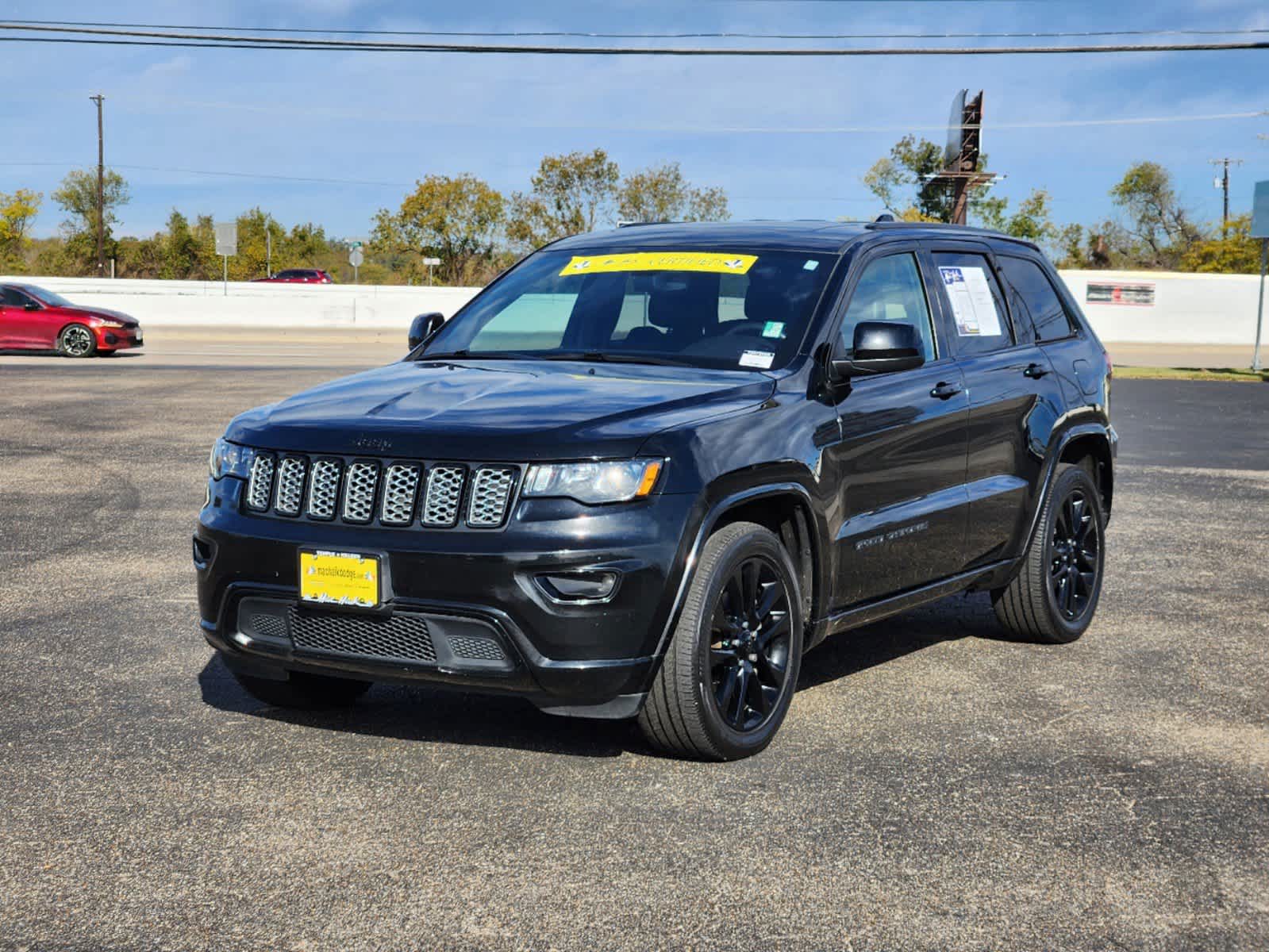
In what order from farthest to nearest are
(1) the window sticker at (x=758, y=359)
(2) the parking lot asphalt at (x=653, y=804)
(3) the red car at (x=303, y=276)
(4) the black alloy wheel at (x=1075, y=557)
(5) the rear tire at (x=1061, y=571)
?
(3) the red car at (x=303, y=276) < (4) the black alloy wheel at (x=1075, y=557) < (5) the rear tire at (x=1061, y=571) < (1) the window sticker at (x=758, y=359) < (2) the parking lot asphalt at (x=653, y=804)

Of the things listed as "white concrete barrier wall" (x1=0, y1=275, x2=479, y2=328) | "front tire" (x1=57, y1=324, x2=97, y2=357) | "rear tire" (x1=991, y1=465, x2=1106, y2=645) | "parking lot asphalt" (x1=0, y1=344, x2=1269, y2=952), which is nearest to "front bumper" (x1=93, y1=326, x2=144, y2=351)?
"front tire" (x1=57, y1=324, x2=97, y2=357)

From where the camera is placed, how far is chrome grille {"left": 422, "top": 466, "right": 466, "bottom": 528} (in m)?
4.51

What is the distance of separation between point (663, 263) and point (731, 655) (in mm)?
1799

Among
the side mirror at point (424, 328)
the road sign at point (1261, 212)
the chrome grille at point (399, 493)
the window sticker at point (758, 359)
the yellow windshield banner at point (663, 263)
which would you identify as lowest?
the chrome grille at point (399, 493)

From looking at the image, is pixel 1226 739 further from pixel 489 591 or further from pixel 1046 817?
pixel 489 591

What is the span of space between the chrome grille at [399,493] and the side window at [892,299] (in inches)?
73.2

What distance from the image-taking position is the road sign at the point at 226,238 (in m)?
49.6

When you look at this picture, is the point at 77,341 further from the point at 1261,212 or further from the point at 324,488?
the point at 324,488

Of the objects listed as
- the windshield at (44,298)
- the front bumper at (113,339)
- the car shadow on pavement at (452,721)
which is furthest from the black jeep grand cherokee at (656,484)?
the windshield at (44,298)

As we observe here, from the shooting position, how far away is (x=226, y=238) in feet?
165

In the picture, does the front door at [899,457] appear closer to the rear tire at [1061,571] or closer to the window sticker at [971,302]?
the window sticker at [971,302]

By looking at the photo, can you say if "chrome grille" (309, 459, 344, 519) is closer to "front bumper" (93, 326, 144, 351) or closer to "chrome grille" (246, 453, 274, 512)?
"chrome grille" (246, 453, 274, 512)

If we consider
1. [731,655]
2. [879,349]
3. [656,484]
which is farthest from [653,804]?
[879,349]

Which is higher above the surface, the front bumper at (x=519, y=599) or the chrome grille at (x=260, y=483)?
the chrome grille at (x=260, y=483)
